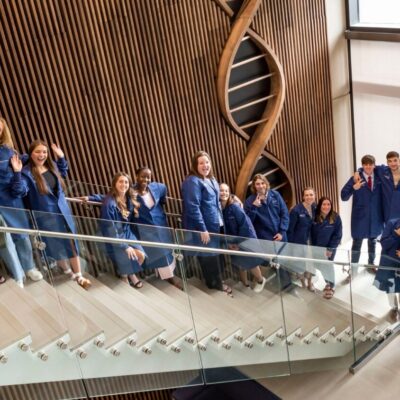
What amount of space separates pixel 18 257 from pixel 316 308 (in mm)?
2969

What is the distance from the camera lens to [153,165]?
23.6ft

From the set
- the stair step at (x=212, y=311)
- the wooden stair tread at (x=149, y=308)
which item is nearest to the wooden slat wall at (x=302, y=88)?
the stair step at (x=212, y=311)

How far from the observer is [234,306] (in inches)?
204

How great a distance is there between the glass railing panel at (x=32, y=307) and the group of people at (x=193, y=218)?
12mm

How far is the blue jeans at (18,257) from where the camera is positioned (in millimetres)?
4070

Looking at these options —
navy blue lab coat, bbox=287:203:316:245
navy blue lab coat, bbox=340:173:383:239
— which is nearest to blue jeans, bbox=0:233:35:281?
navy blue lab coat, bbox=287:203:316:245

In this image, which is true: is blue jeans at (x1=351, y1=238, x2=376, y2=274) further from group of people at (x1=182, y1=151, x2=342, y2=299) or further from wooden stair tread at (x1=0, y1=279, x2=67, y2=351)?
wooden stair tread at (x1=0, y1=279, x2=67, y2=351)

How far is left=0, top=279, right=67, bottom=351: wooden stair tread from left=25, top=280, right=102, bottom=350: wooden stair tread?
0.12ft

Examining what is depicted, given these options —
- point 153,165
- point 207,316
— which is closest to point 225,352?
point 207,316

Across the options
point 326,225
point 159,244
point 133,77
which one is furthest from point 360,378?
point 133,77

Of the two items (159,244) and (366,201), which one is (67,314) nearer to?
(159,244)

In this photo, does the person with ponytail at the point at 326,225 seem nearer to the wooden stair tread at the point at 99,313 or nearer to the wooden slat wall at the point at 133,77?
the wooden slat wall at the point at 133,77

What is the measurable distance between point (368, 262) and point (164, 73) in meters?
3.18

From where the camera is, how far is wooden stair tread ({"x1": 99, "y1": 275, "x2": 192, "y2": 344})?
4.63 m
